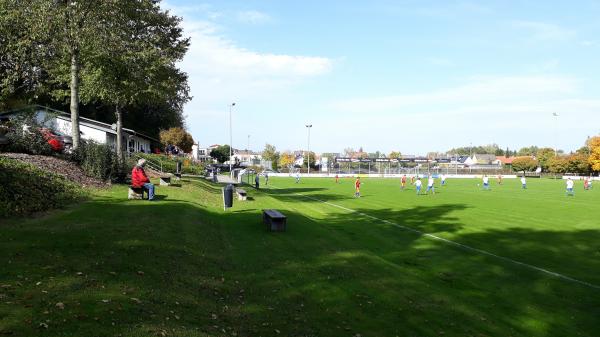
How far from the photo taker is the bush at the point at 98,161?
22672 millimetres

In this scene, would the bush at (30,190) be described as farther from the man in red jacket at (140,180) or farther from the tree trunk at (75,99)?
the tree trunk at (75,99)

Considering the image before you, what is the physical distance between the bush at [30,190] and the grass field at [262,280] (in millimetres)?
755

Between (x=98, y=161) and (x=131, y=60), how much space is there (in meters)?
9.16

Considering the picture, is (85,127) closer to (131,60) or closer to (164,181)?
(131,60)

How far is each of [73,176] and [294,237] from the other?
1078 centimetres

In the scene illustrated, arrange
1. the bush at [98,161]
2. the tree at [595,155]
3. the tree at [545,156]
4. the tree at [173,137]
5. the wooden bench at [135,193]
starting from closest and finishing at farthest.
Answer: the wooden bench at [135,193] → the bush at [98,161] → the tree at [173,137] → the tree at [595,155] → the tree at [545,156]

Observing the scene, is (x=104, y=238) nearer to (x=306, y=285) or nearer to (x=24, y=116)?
(x=306, y=285)

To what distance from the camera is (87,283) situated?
782 cm

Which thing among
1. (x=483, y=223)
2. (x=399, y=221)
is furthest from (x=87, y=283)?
(x=483, y=223)

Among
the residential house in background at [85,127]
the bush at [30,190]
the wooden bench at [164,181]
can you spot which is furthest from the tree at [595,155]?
the bush at [30,190]

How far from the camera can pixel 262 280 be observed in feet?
33.9

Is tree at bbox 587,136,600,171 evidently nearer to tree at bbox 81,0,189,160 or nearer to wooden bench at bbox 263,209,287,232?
tree at bbox 81,0,189,160

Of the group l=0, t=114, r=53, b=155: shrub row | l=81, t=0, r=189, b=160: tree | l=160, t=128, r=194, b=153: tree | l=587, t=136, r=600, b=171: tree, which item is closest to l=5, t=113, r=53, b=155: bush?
l=0, t=114, r=53, b=155: shrub row

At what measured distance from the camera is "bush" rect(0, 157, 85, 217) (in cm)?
1304
